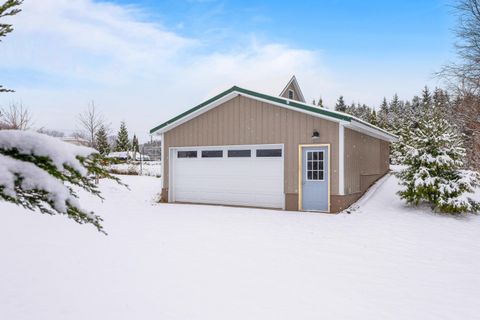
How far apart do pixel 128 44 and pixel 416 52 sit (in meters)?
18.6

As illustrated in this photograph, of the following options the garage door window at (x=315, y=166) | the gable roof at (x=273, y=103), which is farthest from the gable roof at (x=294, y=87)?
the garage door window at (x=315, y=166)

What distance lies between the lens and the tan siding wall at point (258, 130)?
11.4 m

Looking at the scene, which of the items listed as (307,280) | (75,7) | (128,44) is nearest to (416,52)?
(128,44)

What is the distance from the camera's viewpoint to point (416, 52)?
22.6 m

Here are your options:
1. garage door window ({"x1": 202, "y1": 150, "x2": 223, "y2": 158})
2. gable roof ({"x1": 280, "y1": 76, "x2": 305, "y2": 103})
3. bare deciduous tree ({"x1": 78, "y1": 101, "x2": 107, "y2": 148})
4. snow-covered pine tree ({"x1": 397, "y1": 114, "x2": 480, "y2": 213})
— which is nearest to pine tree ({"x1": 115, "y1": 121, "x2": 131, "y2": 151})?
bare deciduous tree ({"x1": 78, "y1": 101, "x2": 107, "y2": 148})

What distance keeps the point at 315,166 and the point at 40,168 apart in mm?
10332

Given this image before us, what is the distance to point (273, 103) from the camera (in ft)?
39.4

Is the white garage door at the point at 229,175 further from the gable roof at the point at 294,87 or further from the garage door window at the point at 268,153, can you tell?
the gable roof at the point at 294,87

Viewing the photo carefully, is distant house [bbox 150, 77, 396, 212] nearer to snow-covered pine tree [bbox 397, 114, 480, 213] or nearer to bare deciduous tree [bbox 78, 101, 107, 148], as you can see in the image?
snow-covered pine tree [bbox 397, 114, 480, 213]

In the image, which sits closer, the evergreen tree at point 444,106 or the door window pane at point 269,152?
the door window pane at point 269,152

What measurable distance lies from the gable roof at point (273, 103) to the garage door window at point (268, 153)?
1647 millimetres

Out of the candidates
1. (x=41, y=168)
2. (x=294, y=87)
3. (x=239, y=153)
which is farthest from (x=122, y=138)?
(x=41, y=168)

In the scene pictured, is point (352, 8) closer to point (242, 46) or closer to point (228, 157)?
point (242, 46)

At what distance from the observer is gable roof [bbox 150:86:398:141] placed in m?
11.0
